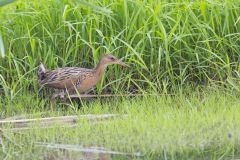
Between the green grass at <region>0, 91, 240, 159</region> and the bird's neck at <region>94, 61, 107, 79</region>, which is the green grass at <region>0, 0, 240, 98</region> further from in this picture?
the green grass at <region>0, 91, 240, 159</region>

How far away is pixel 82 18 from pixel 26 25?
1.95 ft

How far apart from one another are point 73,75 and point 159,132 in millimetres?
1717

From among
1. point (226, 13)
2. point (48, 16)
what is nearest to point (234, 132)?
point (226, 13)

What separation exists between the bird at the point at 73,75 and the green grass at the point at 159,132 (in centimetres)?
45

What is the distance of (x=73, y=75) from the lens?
7.71 meters

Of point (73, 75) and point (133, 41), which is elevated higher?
point (133, 41)

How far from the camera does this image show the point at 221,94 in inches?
297

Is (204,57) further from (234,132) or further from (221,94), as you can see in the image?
(234,132)

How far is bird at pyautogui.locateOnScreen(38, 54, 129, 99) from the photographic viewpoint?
766cm

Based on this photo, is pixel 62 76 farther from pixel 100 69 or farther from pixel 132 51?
pixel 132 51

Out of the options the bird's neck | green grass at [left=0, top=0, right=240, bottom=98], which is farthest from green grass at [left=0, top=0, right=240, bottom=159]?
the bird's neck

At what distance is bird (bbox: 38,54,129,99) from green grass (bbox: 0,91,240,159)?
0.45 metres

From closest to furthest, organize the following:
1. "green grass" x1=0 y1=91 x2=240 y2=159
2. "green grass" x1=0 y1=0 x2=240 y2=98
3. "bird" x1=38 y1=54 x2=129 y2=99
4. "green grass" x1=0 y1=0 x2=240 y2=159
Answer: "green grass" x1=0 y1=91 x2=240 y2=159 → "green grass" x1=0 y1=0 x2=240 y2=159 → "bird" x1=38 y1=54 x2=129 y2=99 → "green grass" x1=0 y1=0 x2=240 y2=98

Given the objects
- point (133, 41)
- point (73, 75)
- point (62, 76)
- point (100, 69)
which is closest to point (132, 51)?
point (133, 41)
